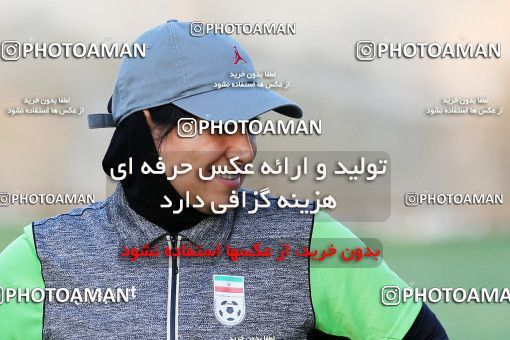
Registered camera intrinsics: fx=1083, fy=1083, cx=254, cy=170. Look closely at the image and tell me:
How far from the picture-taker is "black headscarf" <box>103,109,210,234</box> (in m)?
1.93

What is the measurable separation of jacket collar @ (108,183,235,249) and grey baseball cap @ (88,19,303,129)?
17 cm

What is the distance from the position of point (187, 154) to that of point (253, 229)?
0.22 m

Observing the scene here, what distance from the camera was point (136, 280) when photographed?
1.96 m

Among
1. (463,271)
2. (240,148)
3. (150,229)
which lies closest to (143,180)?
(150,229)

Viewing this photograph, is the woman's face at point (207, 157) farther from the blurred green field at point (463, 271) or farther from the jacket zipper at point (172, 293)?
the blurred green field at point (463, 271)

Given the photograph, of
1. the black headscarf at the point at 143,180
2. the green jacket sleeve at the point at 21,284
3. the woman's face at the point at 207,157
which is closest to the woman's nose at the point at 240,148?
the woman's face at the point at 207,157

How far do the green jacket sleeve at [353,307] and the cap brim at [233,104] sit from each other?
294 millimetres

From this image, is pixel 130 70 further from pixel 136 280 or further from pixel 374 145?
pixel 374 145

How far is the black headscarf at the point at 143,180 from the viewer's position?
193cm

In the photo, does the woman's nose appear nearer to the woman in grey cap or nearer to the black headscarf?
the woman in grey cap

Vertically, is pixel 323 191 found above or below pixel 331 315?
above

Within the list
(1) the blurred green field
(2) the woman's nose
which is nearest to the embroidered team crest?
(2) the woman's nose

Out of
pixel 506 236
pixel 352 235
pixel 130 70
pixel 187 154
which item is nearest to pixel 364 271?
pixel 352 235

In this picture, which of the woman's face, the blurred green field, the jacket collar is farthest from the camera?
the blurred green field
